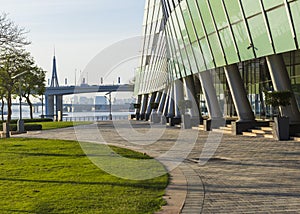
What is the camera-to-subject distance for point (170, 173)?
1189 centimetres

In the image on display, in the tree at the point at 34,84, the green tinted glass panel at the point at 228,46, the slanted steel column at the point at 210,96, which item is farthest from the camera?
the tree at the point at 34,84

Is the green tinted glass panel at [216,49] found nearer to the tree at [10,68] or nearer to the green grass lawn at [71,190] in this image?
the green grass lawn at [71,190]

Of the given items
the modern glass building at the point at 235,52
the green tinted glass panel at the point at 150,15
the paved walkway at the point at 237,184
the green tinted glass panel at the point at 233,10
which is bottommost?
the paved walkway at the point at 237,184

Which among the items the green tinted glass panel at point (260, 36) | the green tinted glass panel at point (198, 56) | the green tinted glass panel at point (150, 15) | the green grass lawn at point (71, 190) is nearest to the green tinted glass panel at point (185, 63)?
the green tinted glass panel at point (198, 56)

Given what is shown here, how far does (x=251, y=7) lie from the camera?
73.4ft

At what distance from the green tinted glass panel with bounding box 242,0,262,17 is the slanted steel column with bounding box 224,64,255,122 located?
18.0 feet

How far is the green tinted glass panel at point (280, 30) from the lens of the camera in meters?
19.9

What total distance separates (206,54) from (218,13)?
4344mm

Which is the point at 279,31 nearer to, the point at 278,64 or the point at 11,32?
the point at 278,64

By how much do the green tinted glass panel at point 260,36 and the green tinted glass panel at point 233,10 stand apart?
1253 millimetres

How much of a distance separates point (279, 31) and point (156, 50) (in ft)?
129

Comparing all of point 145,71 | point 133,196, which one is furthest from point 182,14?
point 145,71

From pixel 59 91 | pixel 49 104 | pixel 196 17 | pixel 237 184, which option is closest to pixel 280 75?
pixel 196 17

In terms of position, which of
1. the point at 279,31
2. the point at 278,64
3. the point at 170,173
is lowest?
the point at 170,173
